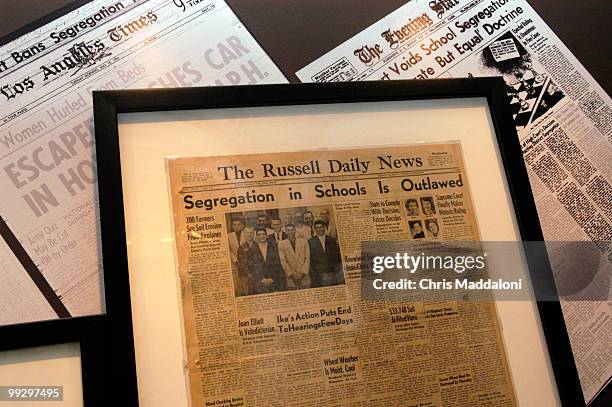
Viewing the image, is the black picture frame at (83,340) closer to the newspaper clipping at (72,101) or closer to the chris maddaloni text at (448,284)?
the newspaper clipping at (72,101)

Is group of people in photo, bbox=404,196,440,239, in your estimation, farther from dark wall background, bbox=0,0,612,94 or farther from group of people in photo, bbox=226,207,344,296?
dark wall background, bbox=0,0,612,94

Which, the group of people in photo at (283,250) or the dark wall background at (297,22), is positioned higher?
the dark wall background at (297,22)

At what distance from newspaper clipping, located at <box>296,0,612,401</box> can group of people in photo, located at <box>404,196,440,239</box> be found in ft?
0.55

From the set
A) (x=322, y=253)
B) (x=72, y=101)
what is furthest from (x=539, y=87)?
(x=72, y=101)

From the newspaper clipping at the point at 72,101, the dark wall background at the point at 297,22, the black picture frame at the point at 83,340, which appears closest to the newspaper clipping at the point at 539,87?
the dark wall background at the point at 297,22

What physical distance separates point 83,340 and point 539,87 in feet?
2.16

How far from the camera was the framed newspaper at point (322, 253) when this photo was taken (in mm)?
545

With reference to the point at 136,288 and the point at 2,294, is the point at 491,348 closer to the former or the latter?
the point at 136,288

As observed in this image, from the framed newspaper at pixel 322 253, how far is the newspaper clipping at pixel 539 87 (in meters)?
0.06

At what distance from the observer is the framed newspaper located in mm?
545

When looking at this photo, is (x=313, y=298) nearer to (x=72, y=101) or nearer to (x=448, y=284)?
(x=448, y=284)

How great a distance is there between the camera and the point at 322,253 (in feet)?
1.96

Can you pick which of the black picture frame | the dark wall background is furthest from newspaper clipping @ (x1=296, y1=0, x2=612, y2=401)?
the black picture frame

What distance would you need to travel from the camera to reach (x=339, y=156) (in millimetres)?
635
